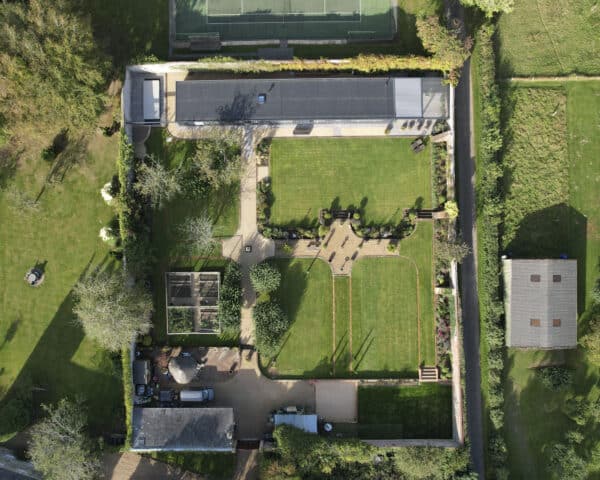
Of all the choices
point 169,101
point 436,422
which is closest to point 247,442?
point 436,422

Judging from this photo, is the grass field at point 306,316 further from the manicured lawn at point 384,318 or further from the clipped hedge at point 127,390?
the clipped hedge at point 127,390

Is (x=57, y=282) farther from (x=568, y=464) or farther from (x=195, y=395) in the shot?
(x=568, y=464)

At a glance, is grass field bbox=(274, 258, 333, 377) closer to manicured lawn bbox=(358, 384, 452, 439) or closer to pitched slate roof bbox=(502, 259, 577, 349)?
manicured lawn bbox=(358, 384, 452, 439)

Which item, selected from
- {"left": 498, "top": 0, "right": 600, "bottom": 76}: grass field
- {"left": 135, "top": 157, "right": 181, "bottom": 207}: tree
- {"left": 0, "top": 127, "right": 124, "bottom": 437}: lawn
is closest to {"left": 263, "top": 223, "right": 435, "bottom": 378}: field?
{"left": 135, "top": 157, "right": 181, "bottom": 207}: tree

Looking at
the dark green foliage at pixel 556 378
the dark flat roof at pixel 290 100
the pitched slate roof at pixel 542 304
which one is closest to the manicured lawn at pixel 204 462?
the pitched slate roof at pixel 542 304

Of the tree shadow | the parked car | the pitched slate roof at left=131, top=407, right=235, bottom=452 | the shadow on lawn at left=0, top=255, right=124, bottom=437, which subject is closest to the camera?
the pitched slate roof at left=131, top=407, right=235, bottom=452

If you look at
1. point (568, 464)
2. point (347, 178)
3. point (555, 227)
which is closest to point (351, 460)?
point (568, 464)

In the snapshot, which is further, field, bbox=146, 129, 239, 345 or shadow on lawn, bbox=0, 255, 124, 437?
field, bbox=146, 129, 239, 345
